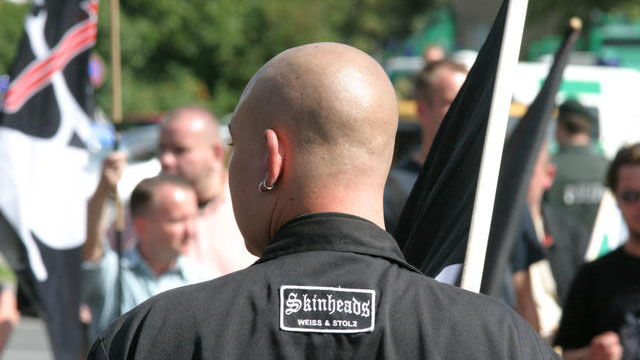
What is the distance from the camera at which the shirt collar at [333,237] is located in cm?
213

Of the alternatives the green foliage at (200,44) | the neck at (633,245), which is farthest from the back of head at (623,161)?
the green foliage at (200,44)

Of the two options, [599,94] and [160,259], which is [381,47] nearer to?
[599,94]

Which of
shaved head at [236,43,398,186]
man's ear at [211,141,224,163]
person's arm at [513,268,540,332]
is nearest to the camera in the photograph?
shaved head at [236,43,398,186]

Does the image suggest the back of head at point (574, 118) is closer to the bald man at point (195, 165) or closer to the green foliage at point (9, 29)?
the bald man at point (195, 165)

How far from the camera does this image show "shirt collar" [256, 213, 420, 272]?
213cm

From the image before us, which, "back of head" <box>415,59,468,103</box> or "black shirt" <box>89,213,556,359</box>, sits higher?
"back of head" <box>415,59,468,103</box>

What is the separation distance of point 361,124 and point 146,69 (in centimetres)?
2254

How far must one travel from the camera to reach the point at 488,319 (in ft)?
6.77

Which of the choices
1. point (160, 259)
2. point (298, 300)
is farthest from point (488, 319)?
point (160, 259)

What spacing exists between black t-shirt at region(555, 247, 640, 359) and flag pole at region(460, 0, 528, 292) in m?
2.03

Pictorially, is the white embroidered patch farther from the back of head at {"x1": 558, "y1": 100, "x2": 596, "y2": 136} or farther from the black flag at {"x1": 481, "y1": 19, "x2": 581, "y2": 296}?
the back of head at {"x1": 558, "y1": 100, "x2": 596, "y2": 136}

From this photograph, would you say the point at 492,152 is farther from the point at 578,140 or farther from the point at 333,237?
the point at 578,140

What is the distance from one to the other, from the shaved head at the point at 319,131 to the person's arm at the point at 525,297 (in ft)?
10.8

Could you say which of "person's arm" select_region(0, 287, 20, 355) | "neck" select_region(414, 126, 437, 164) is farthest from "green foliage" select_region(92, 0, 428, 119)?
"neck" select_region(414, 126, 437, 164)
